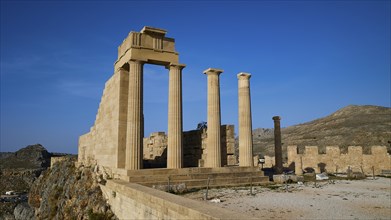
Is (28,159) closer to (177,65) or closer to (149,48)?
(149,48)

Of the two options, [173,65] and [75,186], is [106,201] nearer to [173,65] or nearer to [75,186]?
[75,186]

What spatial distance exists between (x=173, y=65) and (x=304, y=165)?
19.1 metres

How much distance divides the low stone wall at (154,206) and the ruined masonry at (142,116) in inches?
60.8

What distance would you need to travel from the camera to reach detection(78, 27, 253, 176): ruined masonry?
48.3ft

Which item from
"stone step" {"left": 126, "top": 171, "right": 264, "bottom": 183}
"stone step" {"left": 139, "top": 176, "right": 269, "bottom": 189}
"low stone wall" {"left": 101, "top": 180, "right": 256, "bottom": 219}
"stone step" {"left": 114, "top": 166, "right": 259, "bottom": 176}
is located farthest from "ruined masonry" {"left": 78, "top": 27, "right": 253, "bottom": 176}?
"low stone wall" {"left": 101, "top": 180, "right": 256, "bottom": 219}

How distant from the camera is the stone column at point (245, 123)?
17.5 metres

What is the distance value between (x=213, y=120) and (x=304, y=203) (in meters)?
7.77

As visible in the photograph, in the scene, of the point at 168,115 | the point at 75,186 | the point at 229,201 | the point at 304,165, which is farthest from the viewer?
the point at 304,165

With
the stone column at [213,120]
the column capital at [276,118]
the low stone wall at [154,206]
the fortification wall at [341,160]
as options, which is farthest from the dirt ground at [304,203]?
the fortification wall at [341,160]

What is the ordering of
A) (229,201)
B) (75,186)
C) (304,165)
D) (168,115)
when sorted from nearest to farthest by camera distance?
(229,201) → (168,115) → (75,186) → (304,165)

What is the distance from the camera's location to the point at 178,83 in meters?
16.0

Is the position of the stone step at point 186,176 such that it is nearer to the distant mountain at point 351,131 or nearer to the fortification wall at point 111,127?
the fortification wall at point 111,127

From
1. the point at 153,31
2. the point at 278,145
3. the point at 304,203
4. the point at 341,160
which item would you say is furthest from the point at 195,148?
the point at 341,160

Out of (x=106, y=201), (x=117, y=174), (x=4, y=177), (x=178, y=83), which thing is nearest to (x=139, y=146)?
(x=117, y=174)
